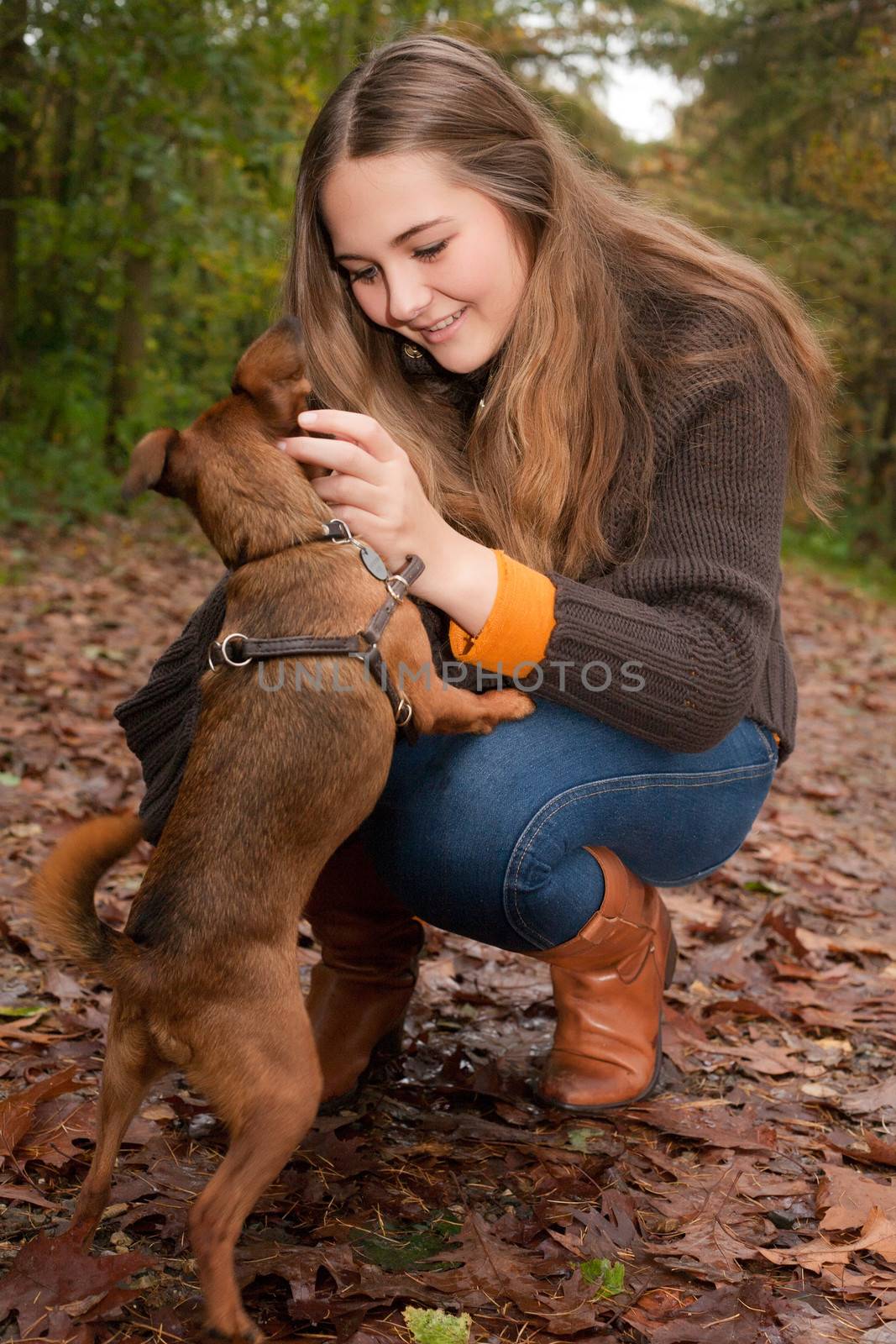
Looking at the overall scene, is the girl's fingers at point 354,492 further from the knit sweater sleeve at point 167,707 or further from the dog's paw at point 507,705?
Answer: the dog's paw at point 507,705

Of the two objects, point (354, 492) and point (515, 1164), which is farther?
point (515, 1164)

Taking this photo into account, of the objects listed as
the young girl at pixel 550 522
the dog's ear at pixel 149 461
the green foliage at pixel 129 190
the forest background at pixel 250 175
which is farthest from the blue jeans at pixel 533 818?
the green foliage at pixel 129 190

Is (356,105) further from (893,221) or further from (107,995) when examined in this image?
(893,221)

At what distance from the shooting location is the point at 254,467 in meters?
2.58

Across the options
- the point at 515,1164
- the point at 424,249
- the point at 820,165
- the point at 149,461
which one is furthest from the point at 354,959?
the point at 820,165

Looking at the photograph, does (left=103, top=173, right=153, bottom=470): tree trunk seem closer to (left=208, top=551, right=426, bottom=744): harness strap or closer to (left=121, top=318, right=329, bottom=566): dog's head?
(left=121, top=318, right=329, bottom=566): dog's head

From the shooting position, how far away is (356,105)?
2768 millimetres

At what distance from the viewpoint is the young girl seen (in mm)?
2584

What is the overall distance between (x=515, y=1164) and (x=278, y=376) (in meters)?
1.81

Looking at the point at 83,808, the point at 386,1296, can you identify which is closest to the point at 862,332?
the point at 83,808

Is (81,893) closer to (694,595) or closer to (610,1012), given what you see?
(610,1012)

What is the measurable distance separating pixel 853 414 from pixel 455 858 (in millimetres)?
16767

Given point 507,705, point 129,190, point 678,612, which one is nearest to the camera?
point 678,612

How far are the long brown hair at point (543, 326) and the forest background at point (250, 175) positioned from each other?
423 centimetres
